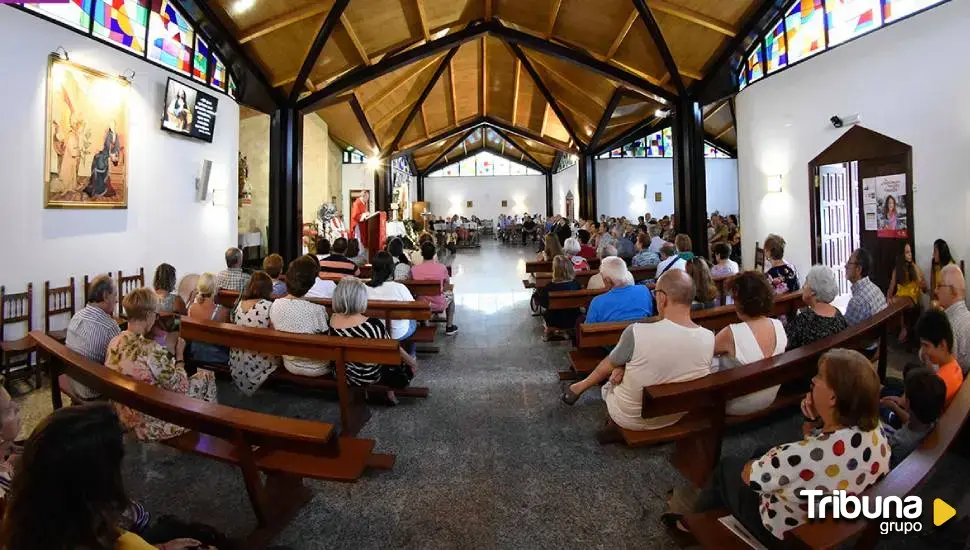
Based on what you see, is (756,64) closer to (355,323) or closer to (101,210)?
(355,323)

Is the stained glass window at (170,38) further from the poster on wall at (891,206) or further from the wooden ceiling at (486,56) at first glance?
the poster on wall at (891,206)

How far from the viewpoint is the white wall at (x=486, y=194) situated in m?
23.0

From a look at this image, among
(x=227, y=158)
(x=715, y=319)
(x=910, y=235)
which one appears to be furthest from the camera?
(x=227, y=158)

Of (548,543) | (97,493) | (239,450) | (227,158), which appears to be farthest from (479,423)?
(227,158)

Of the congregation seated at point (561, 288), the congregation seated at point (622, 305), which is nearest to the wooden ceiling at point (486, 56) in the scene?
the congregation seated at point (561, 288)

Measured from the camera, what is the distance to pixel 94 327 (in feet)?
9.20

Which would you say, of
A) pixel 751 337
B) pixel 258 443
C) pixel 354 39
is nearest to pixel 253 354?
pixel 258 443

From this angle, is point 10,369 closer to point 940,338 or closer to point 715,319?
point 715,319

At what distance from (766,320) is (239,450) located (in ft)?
7.38

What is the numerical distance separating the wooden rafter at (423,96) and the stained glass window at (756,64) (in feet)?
17.5

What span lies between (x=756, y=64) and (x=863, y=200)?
2649 millimetres

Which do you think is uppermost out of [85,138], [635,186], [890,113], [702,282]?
[635,186]

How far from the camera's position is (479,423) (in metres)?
3.09

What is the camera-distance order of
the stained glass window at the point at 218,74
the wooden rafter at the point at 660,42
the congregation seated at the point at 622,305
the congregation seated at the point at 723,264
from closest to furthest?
the congregation seated at the point at 622,305 < the congregation seated at the point at 723,264 < the wooden rafter at the point at 660,42 < the stained glass window at the point at 218,74
